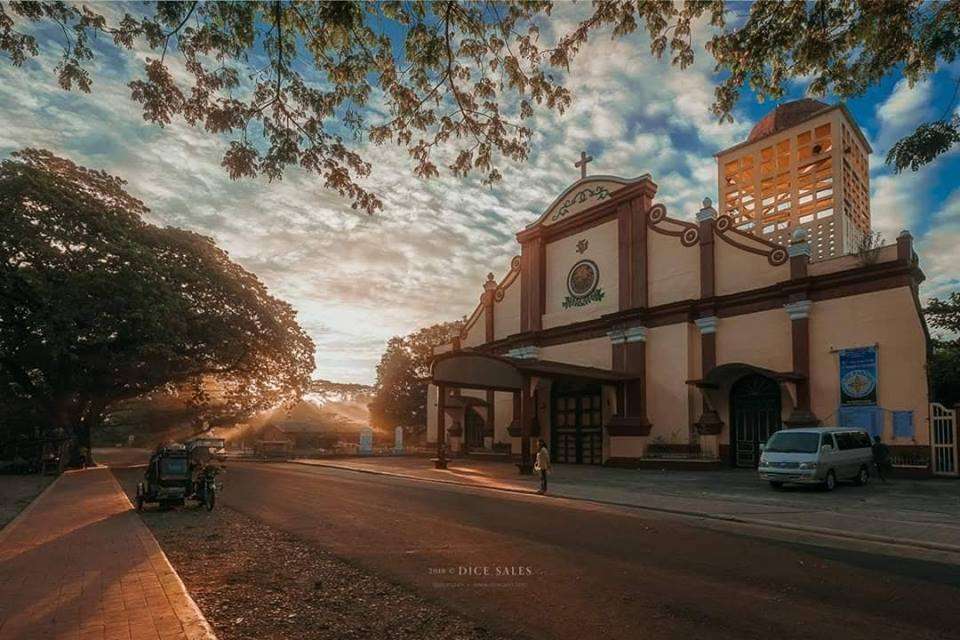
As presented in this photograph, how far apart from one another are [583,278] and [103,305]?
2157 centimetres

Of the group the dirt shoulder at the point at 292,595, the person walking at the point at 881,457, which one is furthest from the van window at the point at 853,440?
the dirt shoulder at the point at 292,595

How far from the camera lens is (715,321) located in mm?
24906

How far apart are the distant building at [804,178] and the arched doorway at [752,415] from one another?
7018 mm

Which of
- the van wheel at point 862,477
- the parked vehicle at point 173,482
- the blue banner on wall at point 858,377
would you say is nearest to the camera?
the parked vehicle at point 173,482

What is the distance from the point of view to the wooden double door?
1155 inches

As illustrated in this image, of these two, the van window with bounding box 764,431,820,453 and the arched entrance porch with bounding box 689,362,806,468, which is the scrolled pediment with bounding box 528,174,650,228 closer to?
the arched entrance porch with bounding box 689,362,806,468

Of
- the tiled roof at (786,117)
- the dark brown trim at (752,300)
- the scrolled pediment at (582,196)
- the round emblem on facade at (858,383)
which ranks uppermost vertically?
the tiled roof at (786,117)

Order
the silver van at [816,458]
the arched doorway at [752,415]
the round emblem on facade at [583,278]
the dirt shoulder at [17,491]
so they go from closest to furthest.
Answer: the dirt shoulder at [17,491]
the silver van at [816,458]
the arched doorway at [752,415]
the round emblem on facade at [583,278]

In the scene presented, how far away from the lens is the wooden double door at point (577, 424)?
2933 centimetres

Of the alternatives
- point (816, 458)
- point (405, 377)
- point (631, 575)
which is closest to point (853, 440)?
point (816, 458)

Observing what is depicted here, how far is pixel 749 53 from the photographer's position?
356 inches

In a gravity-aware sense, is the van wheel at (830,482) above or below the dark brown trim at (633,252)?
below

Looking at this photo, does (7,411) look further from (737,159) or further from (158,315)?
(737,159)

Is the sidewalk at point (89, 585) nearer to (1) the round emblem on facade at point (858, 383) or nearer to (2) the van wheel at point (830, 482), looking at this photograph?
(2) the van wheel at point (830, 482)
